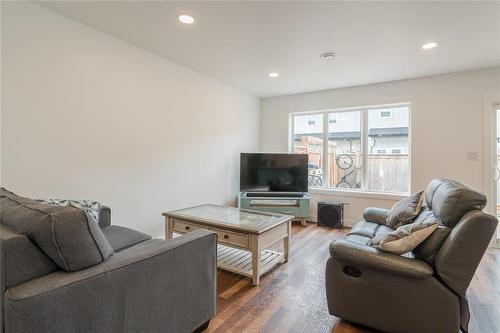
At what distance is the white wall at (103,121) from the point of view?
2.21 m

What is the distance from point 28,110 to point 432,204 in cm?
351

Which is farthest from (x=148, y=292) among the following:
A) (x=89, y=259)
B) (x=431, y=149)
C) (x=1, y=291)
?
(x=431, y=149)

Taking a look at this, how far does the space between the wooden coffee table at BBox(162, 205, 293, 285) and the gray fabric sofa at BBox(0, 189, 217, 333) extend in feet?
2.21

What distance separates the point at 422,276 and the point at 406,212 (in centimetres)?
103

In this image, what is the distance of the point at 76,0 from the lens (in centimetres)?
219

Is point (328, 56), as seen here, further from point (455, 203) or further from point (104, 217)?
point (104, 217)

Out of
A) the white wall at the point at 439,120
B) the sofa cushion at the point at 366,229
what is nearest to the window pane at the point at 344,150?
the white wall at the point at 439,120

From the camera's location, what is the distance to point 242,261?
9.21 feet

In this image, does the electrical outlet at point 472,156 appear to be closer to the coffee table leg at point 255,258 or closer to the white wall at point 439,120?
the white wall at point 439,120

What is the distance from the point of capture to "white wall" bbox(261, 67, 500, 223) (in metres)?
3.57

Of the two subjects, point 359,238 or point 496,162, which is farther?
point 496,162

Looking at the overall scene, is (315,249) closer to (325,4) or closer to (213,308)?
(213,308)

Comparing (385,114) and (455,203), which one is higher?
(385,114)

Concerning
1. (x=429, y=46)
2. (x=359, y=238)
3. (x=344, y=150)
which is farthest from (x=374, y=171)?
(x=359, y=238)
